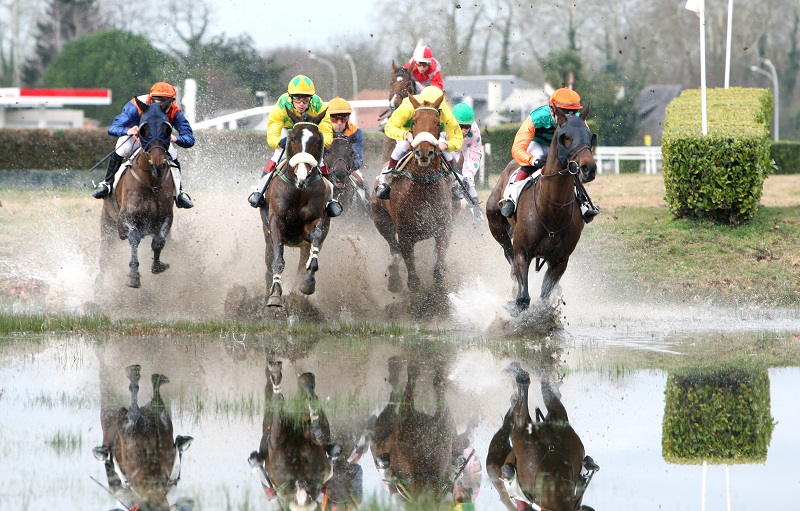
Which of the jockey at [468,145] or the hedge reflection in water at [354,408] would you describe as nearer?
the hedge reflection in water at [354,408]

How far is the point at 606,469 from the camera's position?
7.28 meters

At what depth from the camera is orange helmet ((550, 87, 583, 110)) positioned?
12.1 metres

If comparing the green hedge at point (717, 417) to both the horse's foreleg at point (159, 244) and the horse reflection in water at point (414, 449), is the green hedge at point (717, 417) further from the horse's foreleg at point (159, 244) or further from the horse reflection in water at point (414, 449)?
the horse's foreleg at point (159, 244)

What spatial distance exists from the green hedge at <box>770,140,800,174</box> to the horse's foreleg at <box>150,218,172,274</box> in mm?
32228

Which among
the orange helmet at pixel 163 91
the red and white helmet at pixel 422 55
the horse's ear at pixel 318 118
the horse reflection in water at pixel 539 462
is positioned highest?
the red and white helmet at pixel 422 55

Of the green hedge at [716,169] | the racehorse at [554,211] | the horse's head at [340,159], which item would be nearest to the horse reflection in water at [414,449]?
the racehorse at [554,211]

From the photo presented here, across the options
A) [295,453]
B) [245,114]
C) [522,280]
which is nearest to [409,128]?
[522,280]

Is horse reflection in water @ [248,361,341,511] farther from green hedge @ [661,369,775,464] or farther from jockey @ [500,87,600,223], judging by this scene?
jockey @ [500,87,600,223]

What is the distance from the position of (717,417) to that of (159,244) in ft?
26.6

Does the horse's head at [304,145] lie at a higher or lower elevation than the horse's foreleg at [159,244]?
higher

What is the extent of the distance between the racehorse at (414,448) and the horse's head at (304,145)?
4.16 meters

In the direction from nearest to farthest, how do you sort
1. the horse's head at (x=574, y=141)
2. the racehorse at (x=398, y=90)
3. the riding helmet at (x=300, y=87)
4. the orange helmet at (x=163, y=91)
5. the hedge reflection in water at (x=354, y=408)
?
the hedge reflection in water at (x=354, y=408) < the horse's head at (x=574, y=141) < the riding helmet at (x=300, y=87) < the orange helmet at (x=163, y=91) < the racehorse at (x=398, y=90)

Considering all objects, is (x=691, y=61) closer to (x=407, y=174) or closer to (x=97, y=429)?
(x=407, y=174)

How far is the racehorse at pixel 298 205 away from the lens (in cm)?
1324
